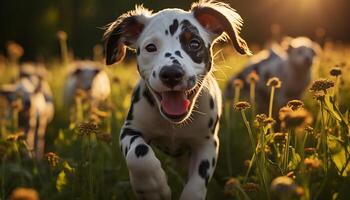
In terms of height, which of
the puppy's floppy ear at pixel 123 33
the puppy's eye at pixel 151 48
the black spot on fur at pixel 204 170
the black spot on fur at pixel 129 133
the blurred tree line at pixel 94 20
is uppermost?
the blurred tree line at pixel 94 20

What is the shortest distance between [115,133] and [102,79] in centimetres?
568

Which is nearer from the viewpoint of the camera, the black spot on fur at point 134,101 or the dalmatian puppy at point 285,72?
the black spot on fur at point 134,101

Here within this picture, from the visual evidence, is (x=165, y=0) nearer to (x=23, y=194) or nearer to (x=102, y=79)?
(x=102, y=79)

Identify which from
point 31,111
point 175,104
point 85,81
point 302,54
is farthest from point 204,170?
point 85,81

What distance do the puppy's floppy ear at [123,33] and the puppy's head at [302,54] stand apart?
561 centimetres

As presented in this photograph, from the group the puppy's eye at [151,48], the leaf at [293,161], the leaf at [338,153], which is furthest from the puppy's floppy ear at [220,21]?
the leaf at [293,161]

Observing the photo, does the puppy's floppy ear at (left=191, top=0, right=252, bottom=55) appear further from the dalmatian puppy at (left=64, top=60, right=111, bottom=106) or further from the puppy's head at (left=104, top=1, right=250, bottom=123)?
the dalmatian puppy at (left=64, top=60, right=111, bottom=106)

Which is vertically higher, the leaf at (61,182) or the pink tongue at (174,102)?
the pink tongue at (174,102)

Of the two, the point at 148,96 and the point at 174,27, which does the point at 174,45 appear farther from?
the point at 148,96

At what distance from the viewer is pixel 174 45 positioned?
4.46 m

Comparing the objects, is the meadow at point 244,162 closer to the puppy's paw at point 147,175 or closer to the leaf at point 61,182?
the leaf at point 61,182

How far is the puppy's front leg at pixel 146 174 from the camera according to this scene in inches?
159

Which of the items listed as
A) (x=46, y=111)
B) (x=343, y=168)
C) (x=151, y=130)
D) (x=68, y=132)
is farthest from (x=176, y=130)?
(x=46, y=111)

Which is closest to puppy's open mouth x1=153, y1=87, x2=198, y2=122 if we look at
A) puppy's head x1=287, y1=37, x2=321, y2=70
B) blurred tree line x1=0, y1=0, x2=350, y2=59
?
puppy's head x1=287, y1=37, x2=321, y2=70
